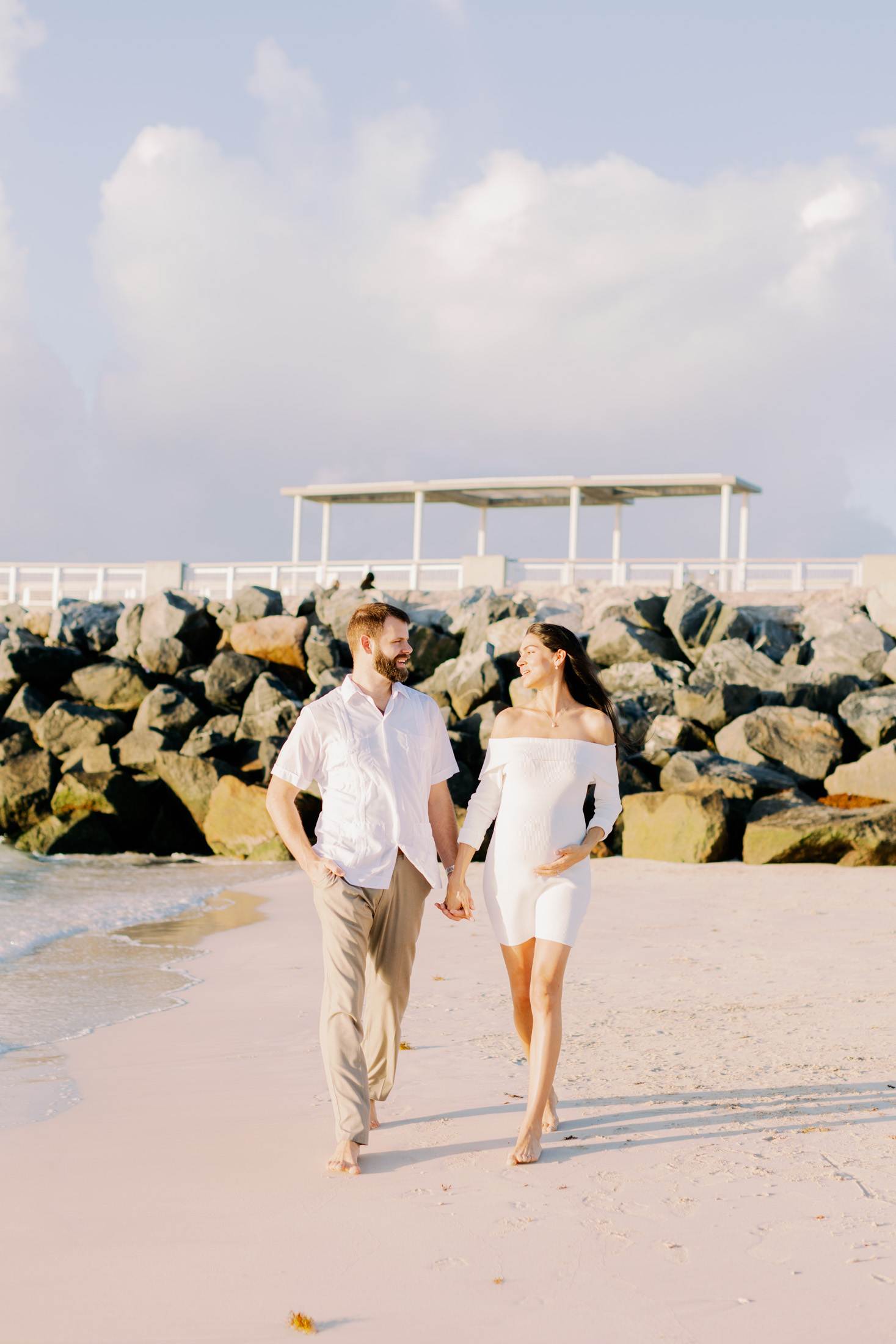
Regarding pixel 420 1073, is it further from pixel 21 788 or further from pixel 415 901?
pixel 21 788

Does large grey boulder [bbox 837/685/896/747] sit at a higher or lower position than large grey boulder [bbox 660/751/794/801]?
higher

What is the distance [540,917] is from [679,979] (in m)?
3.04

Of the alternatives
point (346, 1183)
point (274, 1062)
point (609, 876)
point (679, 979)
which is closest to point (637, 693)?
point (609, 876)

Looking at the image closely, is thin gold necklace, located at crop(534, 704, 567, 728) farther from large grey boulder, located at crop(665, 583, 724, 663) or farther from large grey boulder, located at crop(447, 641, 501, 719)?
large grey boulder, located at crop(665, 583, 724, 663)

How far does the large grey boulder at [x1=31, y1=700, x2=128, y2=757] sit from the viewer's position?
52.0ft

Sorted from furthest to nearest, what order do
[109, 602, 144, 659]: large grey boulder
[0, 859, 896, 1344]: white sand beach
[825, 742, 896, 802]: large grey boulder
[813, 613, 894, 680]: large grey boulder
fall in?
[109, 602, 144, 659]: large grey boulder, [813, 613, 894, 680]: large grey boulder, [825, 742, 896, 802]: large grey boulder, [0, 859, 896, 1344]: white sand beach

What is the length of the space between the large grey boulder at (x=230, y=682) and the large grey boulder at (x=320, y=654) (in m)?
0.92

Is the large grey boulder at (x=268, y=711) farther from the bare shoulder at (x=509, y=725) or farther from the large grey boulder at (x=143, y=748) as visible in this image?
the bare shoulder at (x=509, y=725)

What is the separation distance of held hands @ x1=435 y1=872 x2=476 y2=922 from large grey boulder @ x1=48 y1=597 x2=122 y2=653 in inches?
727

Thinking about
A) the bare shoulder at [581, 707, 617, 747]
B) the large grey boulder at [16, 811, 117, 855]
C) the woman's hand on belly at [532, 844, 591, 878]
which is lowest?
the large grey boulder at [16, 811, 117, 855]

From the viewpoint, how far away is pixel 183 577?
1003 inches

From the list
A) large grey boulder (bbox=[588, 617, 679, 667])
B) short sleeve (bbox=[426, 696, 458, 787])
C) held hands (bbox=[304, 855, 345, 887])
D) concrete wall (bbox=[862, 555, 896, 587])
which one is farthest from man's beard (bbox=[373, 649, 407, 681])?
concrete wall (bbox=[862, 555, 896, 587])

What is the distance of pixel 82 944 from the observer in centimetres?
839

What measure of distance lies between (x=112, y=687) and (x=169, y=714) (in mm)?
2227
